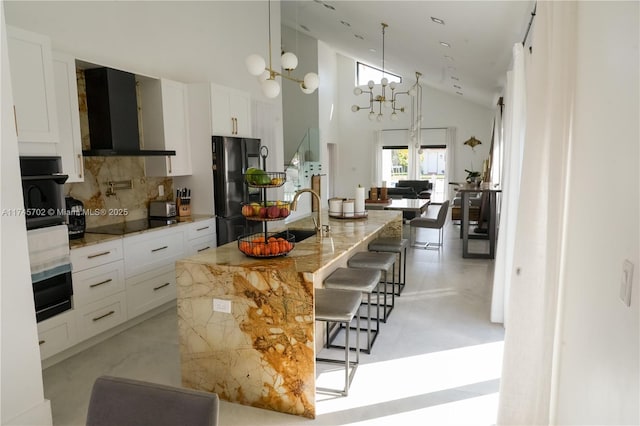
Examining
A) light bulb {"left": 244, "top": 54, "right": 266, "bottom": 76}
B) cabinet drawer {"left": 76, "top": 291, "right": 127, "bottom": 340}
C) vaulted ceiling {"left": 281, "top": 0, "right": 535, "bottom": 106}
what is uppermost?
vaulted ceiling {"left": 281, "top": 0, "right": 535, "bottom": 106}

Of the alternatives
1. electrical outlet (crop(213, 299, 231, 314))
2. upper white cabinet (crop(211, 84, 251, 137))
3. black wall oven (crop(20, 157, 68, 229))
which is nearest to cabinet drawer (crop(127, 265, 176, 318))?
black wall oven (crop(20, 157, 68, 229))

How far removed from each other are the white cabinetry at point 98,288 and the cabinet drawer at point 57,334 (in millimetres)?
62

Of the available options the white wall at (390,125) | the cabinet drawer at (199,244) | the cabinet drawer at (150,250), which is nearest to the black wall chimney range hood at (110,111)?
the cabinet drawer at (150,250)

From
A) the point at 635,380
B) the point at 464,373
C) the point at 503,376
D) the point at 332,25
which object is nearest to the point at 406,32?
the point at 332,25

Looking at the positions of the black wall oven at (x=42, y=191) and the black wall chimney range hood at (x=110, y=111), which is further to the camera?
the black wall chimney range hood at (x=110, y=111)

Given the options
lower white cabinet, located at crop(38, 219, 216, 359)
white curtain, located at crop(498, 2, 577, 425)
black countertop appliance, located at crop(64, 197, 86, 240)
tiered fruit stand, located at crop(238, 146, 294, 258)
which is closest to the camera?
white curtain, located at crop(498, 2, 577, 425)

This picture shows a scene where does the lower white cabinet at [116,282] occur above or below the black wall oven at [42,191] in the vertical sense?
below

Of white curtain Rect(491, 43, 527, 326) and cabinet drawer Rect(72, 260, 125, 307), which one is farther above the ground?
white curtain Rect(491, 43, 527, 326)

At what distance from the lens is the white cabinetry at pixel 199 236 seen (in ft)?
14.6

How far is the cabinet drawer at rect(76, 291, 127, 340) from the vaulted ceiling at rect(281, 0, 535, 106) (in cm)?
430

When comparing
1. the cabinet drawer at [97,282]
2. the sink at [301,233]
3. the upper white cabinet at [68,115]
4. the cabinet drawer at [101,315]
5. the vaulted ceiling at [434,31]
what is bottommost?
the cabinet drawer at [101,315]

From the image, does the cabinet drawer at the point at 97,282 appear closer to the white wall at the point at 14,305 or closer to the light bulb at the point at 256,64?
the white wall at the point at 14,305

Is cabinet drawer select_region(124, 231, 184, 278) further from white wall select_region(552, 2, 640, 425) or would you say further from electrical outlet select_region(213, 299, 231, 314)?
white wall select_region(552, 2, 640, 425)

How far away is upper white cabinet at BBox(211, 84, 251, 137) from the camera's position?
15.8ft
